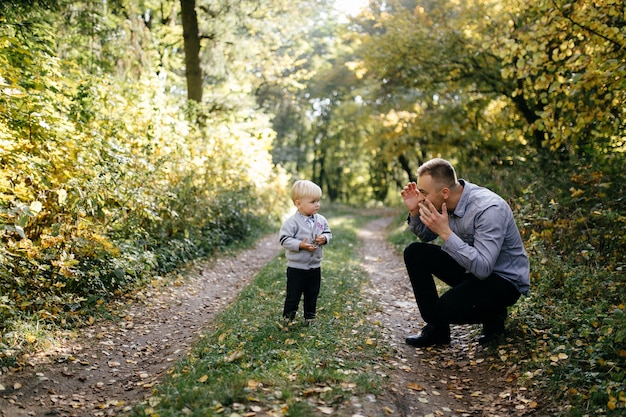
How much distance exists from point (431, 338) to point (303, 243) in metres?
1.70

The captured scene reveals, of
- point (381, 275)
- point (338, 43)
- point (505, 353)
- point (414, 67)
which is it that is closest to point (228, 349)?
point (505, 353)

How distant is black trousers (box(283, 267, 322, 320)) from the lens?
5410 mm

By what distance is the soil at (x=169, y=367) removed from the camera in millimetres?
3908

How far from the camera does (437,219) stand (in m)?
4.46

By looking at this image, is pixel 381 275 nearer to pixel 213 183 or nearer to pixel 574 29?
pixel 213 183

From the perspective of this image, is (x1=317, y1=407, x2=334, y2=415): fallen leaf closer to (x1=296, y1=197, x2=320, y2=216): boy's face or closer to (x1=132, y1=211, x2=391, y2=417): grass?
(x1=132, y1=211, x2=391, y2=417): grass

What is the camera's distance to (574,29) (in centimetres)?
627

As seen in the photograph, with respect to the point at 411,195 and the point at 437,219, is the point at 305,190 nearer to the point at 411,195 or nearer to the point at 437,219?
the point at 411,195

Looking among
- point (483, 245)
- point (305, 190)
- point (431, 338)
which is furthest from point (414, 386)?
point (305, 190)

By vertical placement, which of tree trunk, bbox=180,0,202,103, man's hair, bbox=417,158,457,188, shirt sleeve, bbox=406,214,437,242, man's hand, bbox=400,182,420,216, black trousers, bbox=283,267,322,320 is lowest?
black trousers, bbox=283,267,322,320

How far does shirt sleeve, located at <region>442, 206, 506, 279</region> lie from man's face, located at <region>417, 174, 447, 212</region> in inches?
17.0

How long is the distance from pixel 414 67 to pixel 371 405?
37.1 ft

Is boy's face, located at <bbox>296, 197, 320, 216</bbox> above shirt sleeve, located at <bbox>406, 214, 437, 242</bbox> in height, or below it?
above

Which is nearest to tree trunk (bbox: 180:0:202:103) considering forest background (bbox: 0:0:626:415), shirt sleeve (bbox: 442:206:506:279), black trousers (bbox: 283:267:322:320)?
forest background (bbox: 0:0:626:415)
